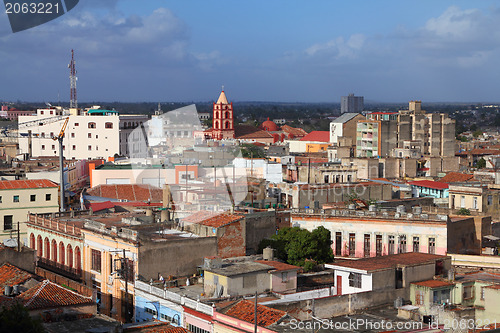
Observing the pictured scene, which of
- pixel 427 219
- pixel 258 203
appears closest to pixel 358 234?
pixel 427 219

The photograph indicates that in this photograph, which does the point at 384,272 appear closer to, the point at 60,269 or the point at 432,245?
the point at 432,245

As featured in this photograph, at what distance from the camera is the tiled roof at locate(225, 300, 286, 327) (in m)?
20.8

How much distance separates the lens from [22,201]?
4091 centimetres

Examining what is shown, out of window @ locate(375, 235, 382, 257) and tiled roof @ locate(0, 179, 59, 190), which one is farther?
tiled roof @ locate(0, 179, 59, 190)

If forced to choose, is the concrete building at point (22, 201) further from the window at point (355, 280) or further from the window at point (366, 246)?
the window at point (355, 280)

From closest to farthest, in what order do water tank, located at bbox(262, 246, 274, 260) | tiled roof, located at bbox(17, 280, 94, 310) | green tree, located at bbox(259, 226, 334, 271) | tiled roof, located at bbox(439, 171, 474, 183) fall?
tiled roof, located at bbox(17, 280, 94, 310)
water tank, located at bbox(262, 246, 274, 260)
green tree, located at bbox(259, 226, 334, 271)
tiled roof, located at bbox(439, 171, 474, 183)

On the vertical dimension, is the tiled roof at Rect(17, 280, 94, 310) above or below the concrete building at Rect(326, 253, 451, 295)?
below

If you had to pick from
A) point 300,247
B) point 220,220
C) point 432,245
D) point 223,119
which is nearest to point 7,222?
point 220,220

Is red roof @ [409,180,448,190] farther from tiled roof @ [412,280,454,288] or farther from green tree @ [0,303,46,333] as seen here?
green tree @ [0,303,46,333]

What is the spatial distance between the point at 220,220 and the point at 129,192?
22223 mm

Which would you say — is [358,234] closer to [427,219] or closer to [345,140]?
[427,219]

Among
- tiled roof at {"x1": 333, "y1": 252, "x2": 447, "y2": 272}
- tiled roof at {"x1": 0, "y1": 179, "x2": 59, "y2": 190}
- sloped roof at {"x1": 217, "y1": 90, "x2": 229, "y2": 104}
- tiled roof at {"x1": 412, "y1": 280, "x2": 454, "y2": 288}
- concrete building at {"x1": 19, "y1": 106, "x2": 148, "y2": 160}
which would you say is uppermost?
sloped roof at {"x1": 217, "y1": 90, "x2": 229, "y2": 104}

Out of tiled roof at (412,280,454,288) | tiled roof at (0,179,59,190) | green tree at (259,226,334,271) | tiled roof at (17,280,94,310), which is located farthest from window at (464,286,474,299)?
tiled roof at (0,179,59,190)

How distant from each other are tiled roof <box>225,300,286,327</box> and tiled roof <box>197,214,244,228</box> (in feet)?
23.1
